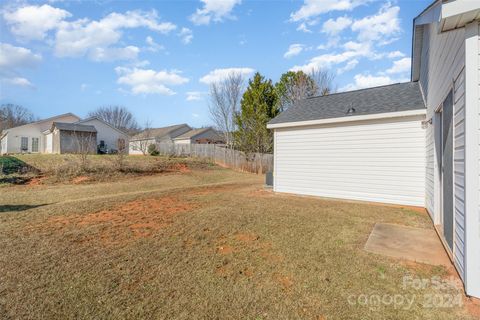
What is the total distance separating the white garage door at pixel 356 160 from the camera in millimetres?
6457

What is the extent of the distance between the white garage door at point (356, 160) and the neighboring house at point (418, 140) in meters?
0.03

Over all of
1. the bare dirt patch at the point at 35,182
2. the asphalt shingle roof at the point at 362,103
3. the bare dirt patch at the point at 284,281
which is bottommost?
the bare dirt patch at the point at 284,281

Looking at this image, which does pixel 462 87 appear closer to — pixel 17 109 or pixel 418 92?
pixel 418 92

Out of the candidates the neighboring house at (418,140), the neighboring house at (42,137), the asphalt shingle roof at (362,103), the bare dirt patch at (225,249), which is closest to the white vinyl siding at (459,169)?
the neighboring house at (418,140)

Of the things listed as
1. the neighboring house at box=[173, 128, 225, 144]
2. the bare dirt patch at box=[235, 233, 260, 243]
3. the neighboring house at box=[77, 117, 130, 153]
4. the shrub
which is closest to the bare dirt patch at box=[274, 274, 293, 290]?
the bare dirt patch at box=[235, 233, 260, 243]

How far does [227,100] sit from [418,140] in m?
20.6

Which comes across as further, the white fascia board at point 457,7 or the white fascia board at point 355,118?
the white fascia board at point 355,118

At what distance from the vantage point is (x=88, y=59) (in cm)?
1416

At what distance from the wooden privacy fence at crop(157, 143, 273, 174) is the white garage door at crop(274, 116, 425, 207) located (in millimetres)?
8323

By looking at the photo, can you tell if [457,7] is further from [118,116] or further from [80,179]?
[118,116]

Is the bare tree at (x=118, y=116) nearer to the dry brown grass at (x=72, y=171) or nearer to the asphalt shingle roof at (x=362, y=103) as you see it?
the dry brown grass at (x=72, y=171)

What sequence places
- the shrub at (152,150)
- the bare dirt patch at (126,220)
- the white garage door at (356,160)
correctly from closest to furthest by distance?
the bare dirt patch at (126,220), the white garage door at (356,160), the shrub at (152,150)

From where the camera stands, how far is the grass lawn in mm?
2230

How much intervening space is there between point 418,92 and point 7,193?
14.8 meters
